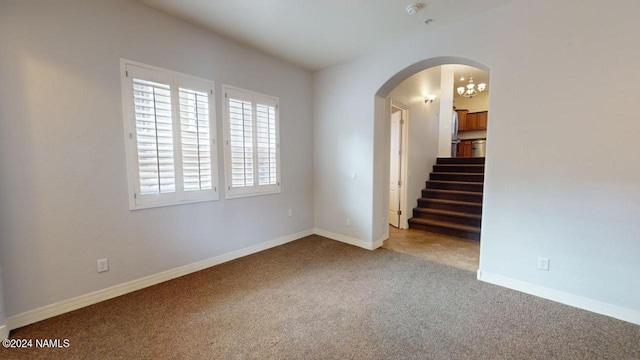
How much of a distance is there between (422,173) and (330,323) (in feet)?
14.2

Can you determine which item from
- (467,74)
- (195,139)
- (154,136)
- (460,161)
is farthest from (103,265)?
(467,74)

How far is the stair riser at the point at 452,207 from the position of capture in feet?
14.7

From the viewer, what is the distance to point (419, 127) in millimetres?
5188

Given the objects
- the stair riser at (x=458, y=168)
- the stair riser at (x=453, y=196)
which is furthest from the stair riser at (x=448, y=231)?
the stair riser at (x=458, y=168)

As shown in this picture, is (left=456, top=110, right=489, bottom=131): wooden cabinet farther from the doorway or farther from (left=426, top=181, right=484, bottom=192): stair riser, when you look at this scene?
the doorway

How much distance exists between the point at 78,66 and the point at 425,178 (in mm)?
5836

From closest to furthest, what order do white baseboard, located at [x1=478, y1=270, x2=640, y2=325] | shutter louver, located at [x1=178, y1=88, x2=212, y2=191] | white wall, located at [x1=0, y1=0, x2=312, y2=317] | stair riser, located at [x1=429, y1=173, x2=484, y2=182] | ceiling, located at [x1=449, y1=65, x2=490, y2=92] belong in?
1. white wall, located at [x1=0, y1=0, x2=312, y2=317]
2. white baseboard, located at [x1=478, y1=270, x2=640, y2=325]
3. shutter louver, located at [x1=178, y1=88, x2=212, y2=191]
4. stair riser, located at [x1=429, y1=173, x2=484, y2=182]
5. ceiling, located at [x1=449, y1=65, x2=490, y2=92]

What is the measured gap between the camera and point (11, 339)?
5.90 ft

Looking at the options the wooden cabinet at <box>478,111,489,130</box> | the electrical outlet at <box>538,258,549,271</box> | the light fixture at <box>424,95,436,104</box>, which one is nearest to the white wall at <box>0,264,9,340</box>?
the electrical outlet at <box>538,258,549,271</box>

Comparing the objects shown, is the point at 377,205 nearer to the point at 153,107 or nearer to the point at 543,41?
the point at 543,41

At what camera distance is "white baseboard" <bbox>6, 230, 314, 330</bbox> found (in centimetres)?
197

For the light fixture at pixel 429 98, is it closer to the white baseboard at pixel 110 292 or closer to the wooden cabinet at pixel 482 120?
the wooden cabinet at pixel 482 120

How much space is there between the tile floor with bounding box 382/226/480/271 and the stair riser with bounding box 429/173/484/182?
1604 mm

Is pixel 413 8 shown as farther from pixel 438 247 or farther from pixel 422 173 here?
pixel 422 173
